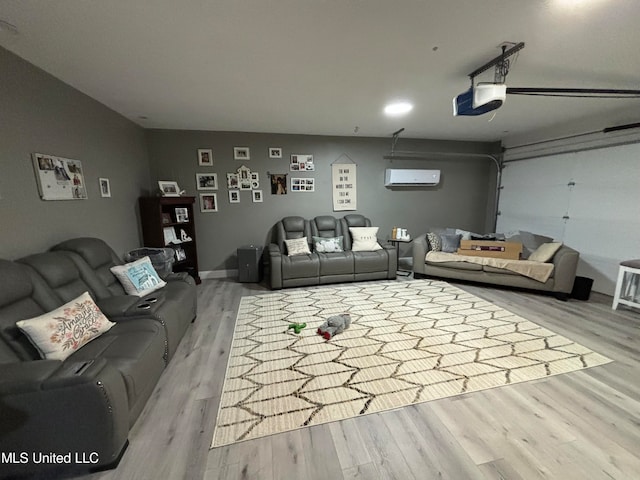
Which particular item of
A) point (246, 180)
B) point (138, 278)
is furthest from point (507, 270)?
point (138, 278)

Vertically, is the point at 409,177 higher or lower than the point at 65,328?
higher

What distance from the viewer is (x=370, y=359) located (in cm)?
229

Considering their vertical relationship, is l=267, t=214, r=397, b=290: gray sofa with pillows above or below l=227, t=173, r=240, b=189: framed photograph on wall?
below

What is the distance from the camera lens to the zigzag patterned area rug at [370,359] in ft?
5.80

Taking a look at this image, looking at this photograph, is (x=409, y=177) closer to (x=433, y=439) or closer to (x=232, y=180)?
(x=232, y=180)

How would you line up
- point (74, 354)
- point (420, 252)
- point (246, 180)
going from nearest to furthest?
point (74, 354), point (420, 252), point (246, 180)

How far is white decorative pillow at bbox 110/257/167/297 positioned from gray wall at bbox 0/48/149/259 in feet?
→ 1.86

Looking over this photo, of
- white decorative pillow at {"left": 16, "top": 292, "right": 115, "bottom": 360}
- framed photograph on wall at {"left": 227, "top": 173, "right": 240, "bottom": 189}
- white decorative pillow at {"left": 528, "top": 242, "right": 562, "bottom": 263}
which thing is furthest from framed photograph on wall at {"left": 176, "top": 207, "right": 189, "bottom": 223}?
white decorative pillow at {"left": 528, "top": 242, "right": 562, "bottom": 263}

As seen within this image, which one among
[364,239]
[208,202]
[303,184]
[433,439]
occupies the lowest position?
[433,439]

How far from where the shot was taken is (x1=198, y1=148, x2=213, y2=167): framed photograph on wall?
4.38 metres

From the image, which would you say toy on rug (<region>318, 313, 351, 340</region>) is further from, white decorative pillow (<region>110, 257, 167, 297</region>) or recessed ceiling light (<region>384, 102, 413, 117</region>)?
recessed ceiling light (<region>384, 102, 413, 117</region>)

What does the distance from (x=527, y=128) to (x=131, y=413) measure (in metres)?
6.15

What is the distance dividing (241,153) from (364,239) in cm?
259

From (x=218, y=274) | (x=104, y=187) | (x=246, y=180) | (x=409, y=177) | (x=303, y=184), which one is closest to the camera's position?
(x=104, y=187)
